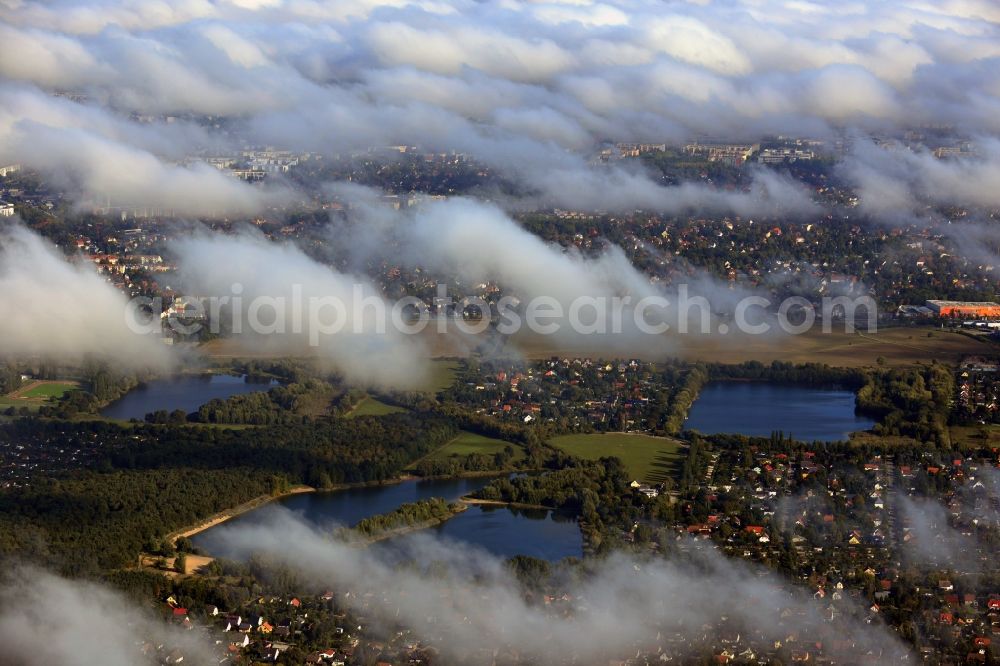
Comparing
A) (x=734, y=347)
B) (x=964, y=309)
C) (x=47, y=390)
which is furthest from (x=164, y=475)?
(x=964, y=309)

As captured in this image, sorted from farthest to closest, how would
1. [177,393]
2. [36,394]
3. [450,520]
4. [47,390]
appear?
[177,393], [47,390], [36,394], [450,520]

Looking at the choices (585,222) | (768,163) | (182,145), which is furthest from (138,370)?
(768,163)

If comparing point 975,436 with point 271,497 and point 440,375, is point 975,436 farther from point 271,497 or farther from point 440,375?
point 271,497

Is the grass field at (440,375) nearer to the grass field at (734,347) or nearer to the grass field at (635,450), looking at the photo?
the grass field at (734,347)

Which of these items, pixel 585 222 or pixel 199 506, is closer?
pixel 199 506

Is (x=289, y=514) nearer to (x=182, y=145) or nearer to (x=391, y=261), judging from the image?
(x=391, y=261)
